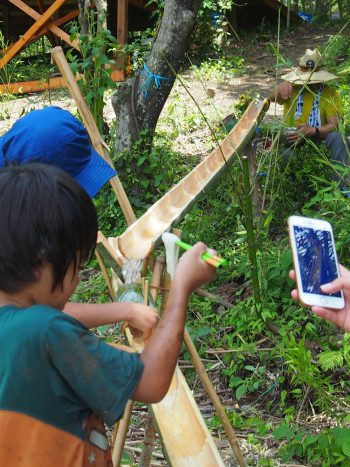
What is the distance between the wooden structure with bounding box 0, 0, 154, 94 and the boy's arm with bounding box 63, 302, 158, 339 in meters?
6.72

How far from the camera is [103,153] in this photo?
8.83ft

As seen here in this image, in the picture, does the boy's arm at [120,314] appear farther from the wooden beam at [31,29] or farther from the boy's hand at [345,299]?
the wooden beam at [31,29]

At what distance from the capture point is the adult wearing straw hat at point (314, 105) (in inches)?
180

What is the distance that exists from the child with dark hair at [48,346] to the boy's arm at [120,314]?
0.34 m

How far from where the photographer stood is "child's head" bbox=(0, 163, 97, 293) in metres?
1.16

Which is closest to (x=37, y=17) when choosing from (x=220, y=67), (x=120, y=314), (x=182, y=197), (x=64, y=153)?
(x=220, y=67)

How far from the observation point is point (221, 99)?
794 cm

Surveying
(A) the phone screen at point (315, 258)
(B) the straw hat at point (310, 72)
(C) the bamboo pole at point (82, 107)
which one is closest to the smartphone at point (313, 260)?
(A) the phone screen at point (315, 258)

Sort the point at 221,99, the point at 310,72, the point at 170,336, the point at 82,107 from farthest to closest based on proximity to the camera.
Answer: the point at 221,99 → the point at 310,72 → the point at 82,107 → the point at 170,336

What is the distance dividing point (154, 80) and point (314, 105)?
4.23 ft

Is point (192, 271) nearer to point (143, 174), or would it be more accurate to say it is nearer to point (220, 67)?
point (143, 174)

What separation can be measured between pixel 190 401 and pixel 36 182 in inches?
38.8

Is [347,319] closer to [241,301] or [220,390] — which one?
[220,390]

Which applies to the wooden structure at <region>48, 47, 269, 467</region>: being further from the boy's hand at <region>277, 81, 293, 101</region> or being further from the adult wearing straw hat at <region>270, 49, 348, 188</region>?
the boy's hand at <region>277, 81, 293, 101</region>
